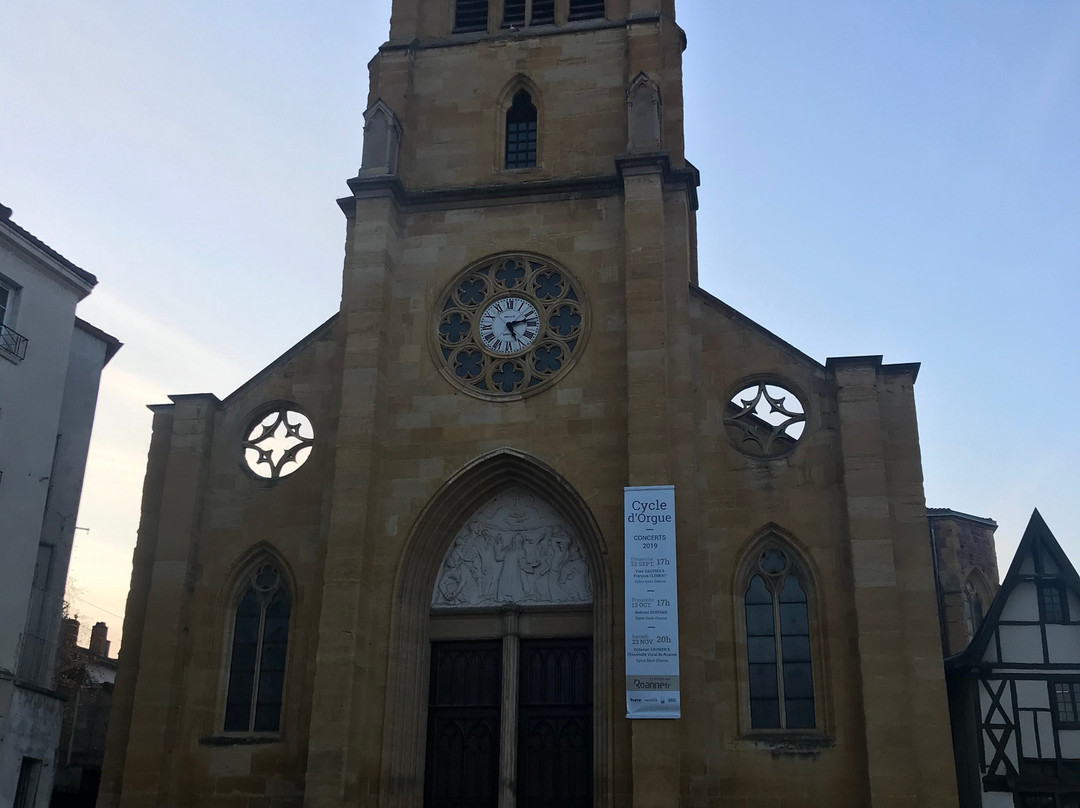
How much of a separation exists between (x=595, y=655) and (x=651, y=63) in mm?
11405

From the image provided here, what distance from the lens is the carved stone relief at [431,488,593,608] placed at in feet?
66.7

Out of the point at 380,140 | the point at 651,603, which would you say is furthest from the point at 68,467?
the point at 651,603

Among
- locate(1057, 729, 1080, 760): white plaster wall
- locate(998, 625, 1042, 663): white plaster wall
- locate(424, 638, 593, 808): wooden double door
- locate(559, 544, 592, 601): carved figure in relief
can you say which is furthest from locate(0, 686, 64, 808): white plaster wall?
locate(1057, 729, 1080, 760): white plaster wall

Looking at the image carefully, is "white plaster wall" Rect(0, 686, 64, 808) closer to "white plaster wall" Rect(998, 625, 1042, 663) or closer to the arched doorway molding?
the arched doorway molding

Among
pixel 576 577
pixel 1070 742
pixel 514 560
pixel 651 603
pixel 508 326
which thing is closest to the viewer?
pixel 651 603

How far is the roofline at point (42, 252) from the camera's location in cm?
2059

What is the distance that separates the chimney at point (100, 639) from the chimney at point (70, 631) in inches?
110

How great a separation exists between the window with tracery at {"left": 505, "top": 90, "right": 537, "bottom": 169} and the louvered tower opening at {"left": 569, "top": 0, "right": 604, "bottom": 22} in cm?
219

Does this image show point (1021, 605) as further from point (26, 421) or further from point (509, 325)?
point (26, 421)

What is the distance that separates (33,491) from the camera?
67.9 feet

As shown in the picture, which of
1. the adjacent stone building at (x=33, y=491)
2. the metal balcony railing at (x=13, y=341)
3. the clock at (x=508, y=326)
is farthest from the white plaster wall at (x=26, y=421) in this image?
the clock at (x=508, y=326)

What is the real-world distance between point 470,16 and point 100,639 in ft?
115

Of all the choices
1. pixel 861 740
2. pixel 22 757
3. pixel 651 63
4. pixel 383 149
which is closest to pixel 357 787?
pixel 22 757

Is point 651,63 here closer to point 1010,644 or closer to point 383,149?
point 383,149
